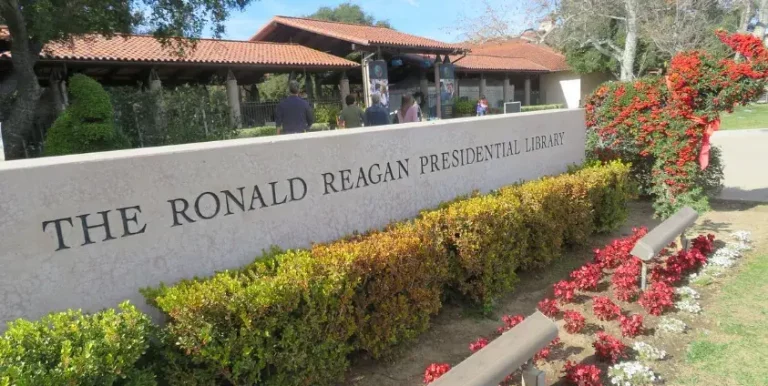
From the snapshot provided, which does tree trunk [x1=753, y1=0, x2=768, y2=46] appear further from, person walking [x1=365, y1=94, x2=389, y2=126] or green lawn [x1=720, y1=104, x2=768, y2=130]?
person walking [x1=365, y1=94, x2=389, y2=126]

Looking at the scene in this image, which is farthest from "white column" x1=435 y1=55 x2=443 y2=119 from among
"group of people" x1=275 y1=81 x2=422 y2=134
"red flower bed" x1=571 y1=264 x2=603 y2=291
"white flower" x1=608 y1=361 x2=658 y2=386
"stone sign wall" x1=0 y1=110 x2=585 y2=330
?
"white flower" x1=608 y1=361 x2=658 y2=386

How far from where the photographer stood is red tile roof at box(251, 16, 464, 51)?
20266 millimetres

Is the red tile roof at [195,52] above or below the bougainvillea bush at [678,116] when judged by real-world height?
above

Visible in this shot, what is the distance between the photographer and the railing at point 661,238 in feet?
11.7

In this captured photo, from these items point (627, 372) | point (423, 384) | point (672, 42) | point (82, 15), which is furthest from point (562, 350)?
point (672, 42)

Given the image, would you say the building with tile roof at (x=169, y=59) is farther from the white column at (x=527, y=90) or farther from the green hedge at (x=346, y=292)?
the white column at (x=527, y=90)

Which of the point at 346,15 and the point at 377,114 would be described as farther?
the point at 346,15

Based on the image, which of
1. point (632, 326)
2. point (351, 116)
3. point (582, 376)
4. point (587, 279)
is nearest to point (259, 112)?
point (351, 116)

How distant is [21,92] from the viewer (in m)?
11.3

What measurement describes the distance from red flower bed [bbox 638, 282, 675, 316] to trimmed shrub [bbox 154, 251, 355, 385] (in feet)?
7.51

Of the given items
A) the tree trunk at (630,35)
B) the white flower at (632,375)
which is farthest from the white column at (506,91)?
the white flower at (632,375)

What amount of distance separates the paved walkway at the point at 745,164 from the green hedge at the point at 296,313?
18.1ft

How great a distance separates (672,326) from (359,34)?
20033 mm

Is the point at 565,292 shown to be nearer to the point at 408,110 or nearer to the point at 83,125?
the point at 408,110
